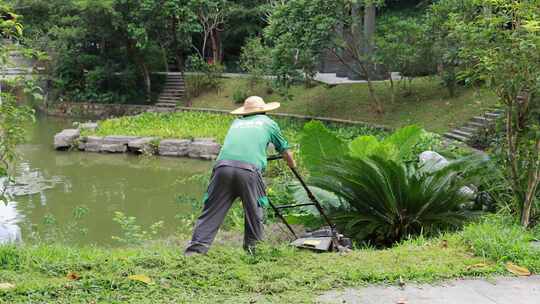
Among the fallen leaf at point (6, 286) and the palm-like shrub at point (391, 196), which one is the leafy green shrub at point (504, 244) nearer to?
the palm-like shrub at point (391, 196)

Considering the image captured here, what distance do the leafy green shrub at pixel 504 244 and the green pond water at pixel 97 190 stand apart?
4.57 metres

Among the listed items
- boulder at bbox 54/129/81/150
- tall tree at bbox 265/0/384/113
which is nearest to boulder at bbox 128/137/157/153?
boulder at bbox 54/129/81/150

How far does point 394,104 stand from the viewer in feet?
55.6

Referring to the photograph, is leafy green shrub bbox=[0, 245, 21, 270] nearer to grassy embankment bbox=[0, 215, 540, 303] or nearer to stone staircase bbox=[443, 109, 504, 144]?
grassy embankment bbox=[0, 215, 540, 303]

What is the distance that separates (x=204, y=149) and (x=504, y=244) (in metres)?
11.6

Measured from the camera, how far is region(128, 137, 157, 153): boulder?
52.8 ft

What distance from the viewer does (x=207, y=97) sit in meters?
23.3

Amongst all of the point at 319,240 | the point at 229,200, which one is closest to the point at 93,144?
the point at 319,240

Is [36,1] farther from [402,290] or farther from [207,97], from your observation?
[402,290]

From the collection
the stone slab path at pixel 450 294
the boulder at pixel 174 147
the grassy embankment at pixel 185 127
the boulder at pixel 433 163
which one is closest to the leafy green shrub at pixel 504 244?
the stone slab path at pixel 450 294

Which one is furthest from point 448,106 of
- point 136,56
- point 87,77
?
point 87,77

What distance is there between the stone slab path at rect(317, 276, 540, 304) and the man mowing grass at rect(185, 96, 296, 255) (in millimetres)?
1039

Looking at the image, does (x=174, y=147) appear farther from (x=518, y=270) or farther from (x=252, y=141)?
(x=518, y=270)

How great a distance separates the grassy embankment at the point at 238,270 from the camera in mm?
3602
